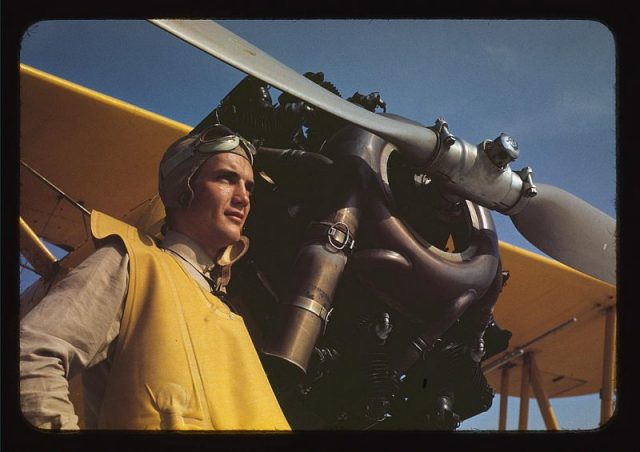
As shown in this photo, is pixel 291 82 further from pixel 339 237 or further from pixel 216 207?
pixel 339 237

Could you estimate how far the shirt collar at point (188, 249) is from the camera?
2609mm

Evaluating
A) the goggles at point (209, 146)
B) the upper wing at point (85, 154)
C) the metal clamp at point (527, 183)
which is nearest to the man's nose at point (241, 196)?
the goggles at point (209, 146)

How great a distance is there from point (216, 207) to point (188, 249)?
0.50 ft

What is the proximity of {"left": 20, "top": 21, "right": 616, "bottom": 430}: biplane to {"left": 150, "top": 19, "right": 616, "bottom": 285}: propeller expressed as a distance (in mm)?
33

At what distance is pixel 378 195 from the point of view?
300cm

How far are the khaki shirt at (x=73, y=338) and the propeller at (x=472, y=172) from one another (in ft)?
2.08

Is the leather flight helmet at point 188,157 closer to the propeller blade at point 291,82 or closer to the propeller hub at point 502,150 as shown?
the propeller blade at point 291,82

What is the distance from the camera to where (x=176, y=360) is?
226 centimetres

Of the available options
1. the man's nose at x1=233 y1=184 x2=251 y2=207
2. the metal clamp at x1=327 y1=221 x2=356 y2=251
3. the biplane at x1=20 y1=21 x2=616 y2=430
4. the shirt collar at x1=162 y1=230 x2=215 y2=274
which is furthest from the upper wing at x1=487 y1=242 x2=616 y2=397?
the shirt collar at x1=162 y1=230 x2=215 y2=274

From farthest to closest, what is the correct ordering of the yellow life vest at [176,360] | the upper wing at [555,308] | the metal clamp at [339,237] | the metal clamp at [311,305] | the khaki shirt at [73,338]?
1. the upper wing at [555,308]
2. the metal clamp at [339,237]
3. the metal clamp at [311,305]
4. the yellow life vest at [176,360]
5. the khaki shirt at [73,338]

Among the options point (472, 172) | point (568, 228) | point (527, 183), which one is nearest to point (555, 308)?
point (568, 228)

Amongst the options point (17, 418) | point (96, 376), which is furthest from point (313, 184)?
point (17, 418)

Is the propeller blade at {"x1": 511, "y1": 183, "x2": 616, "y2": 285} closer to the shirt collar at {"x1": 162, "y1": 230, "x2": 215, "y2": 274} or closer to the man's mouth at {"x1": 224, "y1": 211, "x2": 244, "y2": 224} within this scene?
the man's mouth at {"x1": 224, "y1": 211, "x2": 244, "y2": 224}

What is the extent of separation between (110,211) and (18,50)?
4.62 ft
